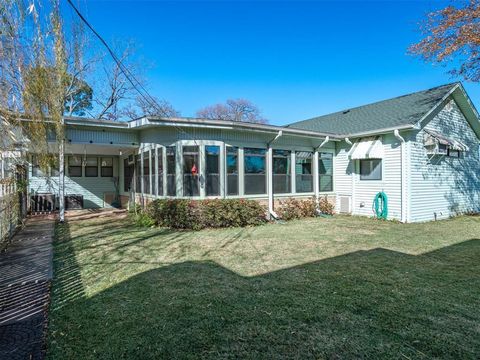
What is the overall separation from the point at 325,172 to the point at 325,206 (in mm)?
1463

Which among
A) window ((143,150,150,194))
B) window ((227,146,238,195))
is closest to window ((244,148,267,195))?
window ((227,146,238,195))

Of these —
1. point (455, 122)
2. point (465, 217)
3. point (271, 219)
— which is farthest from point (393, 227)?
point (455, 122)

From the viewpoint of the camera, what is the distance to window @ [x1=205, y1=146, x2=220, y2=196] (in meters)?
9.43

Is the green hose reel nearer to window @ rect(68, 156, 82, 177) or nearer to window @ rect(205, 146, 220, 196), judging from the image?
window @ rect(205, 146, 220, 196)

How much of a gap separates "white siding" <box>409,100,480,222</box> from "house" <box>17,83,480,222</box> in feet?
0.13

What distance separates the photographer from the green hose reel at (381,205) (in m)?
10.4

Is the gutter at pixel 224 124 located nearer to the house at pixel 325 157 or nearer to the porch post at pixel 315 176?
the house at pixel 325 157

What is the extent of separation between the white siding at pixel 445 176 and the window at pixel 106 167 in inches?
519

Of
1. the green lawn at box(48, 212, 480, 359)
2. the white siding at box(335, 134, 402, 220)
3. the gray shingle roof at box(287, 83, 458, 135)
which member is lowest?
the green lawn at box(48, 212, 480, 359)

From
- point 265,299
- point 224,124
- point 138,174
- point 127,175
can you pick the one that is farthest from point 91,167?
point 265,299

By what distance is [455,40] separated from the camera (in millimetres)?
10359

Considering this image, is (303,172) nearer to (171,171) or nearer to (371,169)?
(371,169)

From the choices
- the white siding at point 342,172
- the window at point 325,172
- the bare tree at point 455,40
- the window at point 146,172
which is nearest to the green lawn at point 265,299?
the window at point 146,172

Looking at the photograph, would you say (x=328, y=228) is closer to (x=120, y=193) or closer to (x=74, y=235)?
(x=74, y=235)
